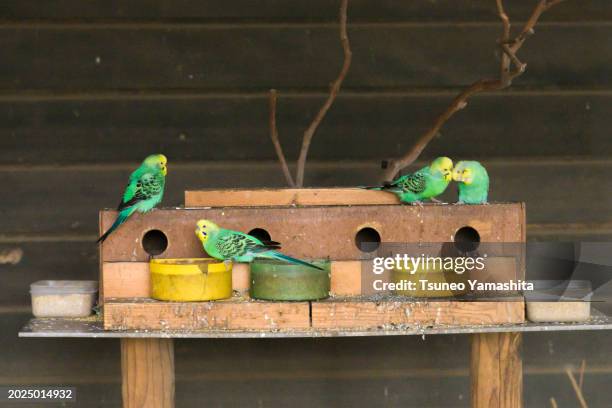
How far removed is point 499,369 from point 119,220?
3.59ft

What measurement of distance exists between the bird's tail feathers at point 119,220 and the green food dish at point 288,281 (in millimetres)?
374

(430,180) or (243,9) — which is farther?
(243,9)

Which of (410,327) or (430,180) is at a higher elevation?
(430,180)

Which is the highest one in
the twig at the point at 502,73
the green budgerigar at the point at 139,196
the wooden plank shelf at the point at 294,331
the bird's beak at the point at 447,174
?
the twig at the point at 502,73

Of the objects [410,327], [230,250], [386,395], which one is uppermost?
[230,250]

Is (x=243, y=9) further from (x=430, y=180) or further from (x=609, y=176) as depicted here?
(x=609, y=176)

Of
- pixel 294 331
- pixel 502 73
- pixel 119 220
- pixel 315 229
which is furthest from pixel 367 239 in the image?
pixel 119 220

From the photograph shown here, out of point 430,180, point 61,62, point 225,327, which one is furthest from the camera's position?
point 61,62

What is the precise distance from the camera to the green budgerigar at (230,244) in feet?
8.43

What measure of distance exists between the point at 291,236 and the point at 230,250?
0.19 meters

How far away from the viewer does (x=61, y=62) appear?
140 inches

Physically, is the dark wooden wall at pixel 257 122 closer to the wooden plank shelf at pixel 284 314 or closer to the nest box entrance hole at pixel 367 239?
the nest box entrance hole at pixel 367 239

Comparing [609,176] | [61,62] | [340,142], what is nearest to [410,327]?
[340,142]

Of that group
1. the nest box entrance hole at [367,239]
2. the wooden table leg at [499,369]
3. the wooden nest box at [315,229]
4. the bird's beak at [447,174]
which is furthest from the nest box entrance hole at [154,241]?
the wooden table leg at [499,369]
